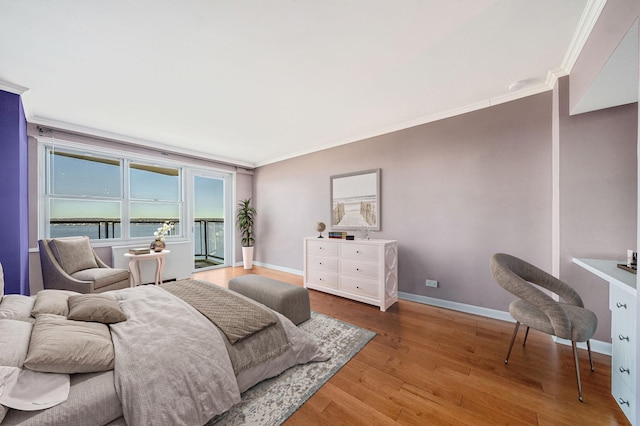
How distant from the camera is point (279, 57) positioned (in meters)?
2.00

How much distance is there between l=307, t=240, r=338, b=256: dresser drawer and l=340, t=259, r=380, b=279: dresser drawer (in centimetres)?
21

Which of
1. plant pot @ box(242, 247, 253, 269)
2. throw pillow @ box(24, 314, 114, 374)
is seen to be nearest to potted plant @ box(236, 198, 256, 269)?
plant pot @ box(242, 247, 253, 269)

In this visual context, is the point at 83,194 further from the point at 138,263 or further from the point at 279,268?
the point at 279,268

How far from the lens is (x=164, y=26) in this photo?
5.47 feet

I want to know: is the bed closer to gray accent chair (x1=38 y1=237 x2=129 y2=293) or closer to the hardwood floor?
the hardwood floor

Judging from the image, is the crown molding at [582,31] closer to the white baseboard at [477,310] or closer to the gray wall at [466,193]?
the gray wall at [466,193]

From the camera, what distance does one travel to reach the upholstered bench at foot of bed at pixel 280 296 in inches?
95.2

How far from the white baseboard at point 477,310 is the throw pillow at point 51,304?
3.47 meters

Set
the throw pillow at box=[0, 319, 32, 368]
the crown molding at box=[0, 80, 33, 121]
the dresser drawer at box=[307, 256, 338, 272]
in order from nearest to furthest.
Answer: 1. the throw pillow at box=[0, 319, 32, 368]
2. the crown molding at box=[0, 80, 33, 121]
3. the dresser drawer at box=[307, 256, 338, 272]

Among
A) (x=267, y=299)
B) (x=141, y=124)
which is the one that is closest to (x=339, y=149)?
(x=267, y=299)

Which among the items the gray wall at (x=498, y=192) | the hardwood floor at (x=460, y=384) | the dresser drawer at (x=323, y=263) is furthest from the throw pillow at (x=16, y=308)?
the gray wall at (x=498, y=192)

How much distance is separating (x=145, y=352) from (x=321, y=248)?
2.62m

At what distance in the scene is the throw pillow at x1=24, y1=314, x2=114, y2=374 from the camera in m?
1.03

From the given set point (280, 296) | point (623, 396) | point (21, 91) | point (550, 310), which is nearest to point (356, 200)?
point (280, 296)
